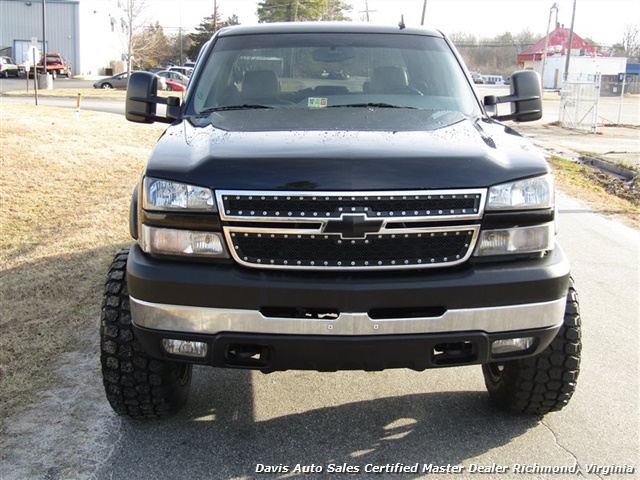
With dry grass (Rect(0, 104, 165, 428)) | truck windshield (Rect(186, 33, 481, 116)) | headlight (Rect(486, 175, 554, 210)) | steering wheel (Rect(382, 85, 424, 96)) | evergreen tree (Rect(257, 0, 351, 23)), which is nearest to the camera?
headlight (Rect(486, 175, 554, 210))

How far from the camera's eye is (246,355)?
296cm

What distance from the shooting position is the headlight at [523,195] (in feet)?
9.50

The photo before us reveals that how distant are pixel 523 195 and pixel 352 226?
746mm

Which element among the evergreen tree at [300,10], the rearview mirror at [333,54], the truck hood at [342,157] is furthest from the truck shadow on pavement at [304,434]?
the evergreen tree at [300,10]

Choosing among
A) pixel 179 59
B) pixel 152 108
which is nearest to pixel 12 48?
pixel 179 59

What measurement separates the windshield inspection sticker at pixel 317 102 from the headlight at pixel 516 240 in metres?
1.59

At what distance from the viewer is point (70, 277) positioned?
19.5 ft

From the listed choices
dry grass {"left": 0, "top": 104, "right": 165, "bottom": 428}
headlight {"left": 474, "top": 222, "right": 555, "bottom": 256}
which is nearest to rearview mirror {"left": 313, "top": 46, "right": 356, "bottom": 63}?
headlight {"left": 474, "top": 222, "right": 555, "bottom": 256}

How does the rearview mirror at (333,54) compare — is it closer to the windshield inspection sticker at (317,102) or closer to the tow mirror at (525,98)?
the windshield inspection sticker at (317,102)

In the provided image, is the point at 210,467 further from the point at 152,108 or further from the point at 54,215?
the point at 54,215

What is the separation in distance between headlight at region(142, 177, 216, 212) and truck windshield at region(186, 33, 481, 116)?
126 centimetres

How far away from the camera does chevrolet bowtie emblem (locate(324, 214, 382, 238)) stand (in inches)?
109

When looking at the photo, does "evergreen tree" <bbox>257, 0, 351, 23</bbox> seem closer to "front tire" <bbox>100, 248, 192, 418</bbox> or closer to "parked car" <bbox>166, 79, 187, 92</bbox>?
"parked car" <bbox>166, 79, 187, 92</bbox>

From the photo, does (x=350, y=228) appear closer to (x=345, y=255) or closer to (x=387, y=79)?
(x=345, y=255)
